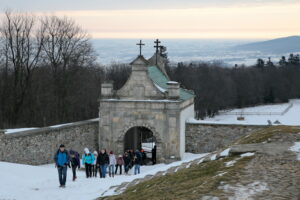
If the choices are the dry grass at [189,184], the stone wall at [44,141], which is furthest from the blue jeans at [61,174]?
the stone wall at [44,141]

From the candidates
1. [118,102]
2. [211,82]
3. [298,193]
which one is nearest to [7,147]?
[118,102]

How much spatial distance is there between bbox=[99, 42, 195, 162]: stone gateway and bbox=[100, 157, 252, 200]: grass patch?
1013 cm

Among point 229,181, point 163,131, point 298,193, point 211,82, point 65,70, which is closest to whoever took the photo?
point 298,193

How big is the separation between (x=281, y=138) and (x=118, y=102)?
35.2ft

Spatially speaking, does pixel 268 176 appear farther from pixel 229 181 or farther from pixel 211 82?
pixel 211 82

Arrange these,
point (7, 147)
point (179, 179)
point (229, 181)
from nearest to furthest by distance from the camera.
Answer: point (229, 181), point (179, 179), point (7, 147)

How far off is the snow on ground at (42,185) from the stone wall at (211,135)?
8526 millimetres

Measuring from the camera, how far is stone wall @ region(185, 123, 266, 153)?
2244cm

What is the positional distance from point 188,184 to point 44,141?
1199 cm

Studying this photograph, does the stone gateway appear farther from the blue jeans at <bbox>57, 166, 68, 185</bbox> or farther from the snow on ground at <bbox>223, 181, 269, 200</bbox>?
the snow on ground at <bbox>223, 181, 269, 200</bbox>

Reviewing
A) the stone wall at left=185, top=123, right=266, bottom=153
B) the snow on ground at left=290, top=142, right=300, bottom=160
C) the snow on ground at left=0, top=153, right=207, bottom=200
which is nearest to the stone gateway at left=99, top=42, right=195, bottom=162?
the stone wall at left=185, top=123, right=266, bottom=153

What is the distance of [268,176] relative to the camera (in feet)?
30.0

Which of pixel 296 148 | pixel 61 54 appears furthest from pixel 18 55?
pixel 296 148

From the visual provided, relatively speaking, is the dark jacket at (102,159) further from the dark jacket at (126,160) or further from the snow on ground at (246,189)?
the snow on ground at (246,189)
